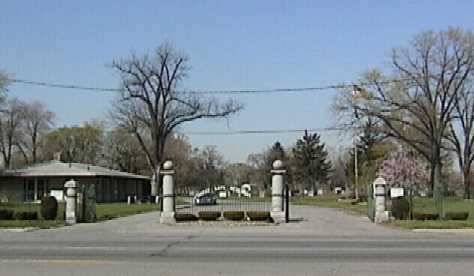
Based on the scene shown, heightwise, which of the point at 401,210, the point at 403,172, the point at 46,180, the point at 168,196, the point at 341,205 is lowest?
the point at 341,205

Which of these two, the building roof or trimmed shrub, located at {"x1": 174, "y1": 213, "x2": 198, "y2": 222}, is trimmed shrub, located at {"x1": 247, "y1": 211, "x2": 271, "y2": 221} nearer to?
trimmed shrub, located at {"x1": 174, "y1": 213, "x2": 198, "y2": 222}

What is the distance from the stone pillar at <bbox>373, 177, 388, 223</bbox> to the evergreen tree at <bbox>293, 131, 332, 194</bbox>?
78.6m

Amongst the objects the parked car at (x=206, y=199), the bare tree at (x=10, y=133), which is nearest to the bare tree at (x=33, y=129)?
the bare tree at (x=10, y=133)

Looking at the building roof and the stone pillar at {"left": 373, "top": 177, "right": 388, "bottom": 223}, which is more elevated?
the building roof

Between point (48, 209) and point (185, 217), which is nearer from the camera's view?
point (185, 217)

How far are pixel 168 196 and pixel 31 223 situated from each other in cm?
634

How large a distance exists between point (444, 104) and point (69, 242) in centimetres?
5944

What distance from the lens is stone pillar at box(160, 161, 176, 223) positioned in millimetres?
36344

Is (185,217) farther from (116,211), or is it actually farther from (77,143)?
(77,143)

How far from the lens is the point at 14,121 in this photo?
97188 millimetres

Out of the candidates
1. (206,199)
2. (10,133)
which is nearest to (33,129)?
(10,133)

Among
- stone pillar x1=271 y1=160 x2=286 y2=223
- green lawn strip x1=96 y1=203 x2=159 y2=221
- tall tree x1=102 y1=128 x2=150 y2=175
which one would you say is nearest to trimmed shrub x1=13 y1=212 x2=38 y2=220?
green lawn strip x1=96 y1=203 x2=159 y2=221

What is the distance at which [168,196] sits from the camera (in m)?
37.0

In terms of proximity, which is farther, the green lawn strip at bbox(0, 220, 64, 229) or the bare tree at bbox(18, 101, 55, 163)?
the bare tree at bbox(18, 101, 55, 163)
